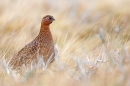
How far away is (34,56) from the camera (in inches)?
216

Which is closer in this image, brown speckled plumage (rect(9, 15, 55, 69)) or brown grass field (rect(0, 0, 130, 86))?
brown grass field (rect(0, 0, 130, 86))

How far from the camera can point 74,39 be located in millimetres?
6156

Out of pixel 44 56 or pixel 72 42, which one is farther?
pixel 72 42

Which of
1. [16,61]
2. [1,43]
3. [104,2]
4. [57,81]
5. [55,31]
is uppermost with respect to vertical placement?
[104,2]

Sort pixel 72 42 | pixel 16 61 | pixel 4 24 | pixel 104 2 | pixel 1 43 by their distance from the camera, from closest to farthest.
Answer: pixel 16 61 → pixel 72 42 → pixel 1 43 → pixel 4 24 → pixel 104 2

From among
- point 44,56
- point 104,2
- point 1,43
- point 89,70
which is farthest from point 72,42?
point 104,2

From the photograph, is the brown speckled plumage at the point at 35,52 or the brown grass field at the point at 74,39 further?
the brown speckled plumage at the point at 35,52

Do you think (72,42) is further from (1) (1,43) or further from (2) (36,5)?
(2) (36,5)

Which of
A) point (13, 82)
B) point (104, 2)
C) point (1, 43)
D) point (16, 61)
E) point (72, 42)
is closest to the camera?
point (13, 82)

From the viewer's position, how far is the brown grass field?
3786 mm

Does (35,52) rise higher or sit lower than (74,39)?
lower

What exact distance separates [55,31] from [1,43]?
6.04ft

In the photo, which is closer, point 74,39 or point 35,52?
point 35,52

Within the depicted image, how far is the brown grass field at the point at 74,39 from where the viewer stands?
12.4ft
